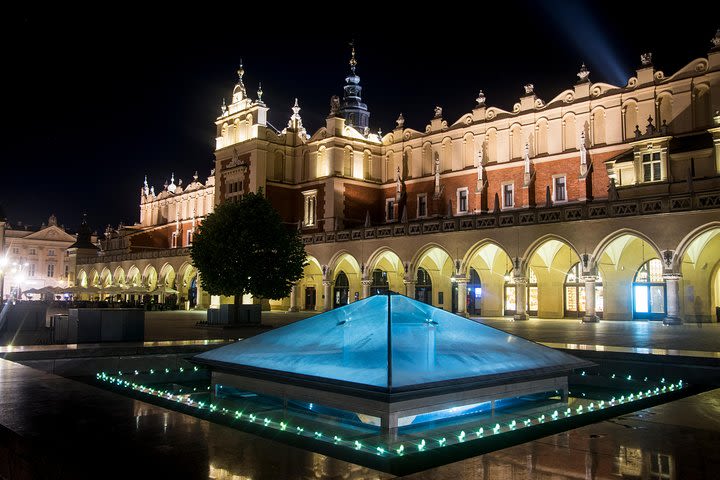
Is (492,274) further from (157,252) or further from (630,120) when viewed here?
(157,252)

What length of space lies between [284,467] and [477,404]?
434 cm

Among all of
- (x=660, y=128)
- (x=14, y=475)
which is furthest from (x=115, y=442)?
(x=660, y=128)

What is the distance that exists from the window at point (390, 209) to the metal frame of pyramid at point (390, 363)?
38787 mm

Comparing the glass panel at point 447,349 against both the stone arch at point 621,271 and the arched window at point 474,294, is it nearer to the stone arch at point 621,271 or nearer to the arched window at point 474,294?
the stone arch at point 621,271

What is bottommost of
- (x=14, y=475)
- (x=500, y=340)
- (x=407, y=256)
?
(x=14, y=475)

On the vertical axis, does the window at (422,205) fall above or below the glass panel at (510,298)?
above

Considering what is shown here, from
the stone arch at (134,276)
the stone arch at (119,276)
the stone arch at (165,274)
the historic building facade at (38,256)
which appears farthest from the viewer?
the historic building facade at (38,256)

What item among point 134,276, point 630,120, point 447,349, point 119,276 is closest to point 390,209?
point 630,120

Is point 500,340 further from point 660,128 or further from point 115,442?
point 660,128

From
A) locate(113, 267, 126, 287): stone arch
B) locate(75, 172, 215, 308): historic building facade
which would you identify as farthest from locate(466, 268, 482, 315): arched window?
locate(113, 267, 126, 287): stone arch

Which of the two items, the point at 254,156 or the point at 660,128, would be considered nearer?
the point at 660,128

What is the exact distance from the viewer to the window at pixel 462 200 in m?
43.2

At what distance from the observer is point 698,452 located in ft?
16.6

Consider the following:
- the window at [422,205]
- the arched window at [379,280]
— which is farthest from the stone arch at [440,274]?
the window at [422,205]
